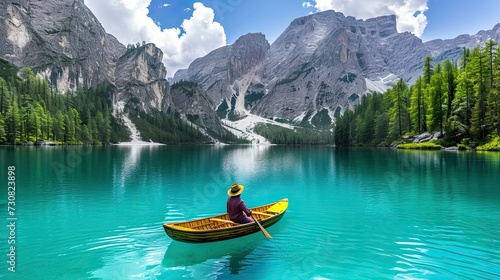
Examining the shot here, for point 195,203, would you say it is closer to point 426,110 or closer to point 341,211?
point 341,211

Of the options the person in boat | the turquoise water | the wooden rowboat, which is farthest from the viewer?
the person in boat

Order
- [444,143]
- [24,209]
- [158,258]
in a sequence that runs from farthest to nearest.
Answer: [444,143] < [24,209] < [158,258]

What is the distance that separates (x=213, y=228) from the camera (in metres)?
16.9

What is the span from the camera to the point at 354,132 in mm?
Answer: 153750

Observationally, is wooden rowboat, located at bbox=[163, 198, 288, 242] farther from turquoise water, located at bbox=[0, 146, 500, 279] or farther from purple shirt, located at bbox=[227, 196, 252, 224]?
turquoise water, located at bbox=[0, 146, 500, 279]

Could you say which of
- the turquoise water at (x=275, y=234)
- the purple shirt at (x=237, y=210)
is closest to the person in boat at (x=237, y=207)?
the purple shirt at (x=237, y=210)

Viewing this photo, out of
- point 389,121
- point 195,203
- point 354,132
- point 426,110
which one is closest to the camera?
point 195,203

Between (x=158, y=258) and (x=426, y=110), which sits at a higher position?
(x=426, y=110)

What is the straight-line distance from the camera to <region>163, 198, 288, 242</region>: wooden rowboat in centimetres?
1510

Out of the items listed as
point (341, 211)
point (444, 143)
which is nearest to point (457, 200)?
point (341, 211)

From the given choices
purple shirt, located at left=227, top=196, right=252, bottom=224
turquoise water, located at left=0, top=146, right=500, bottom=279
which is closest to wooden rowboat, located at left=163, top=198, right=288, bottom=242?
purple shirt, located at left=227, top=196, right=252, bottom=224

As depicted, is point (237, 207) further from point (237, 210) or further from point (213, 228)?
point (213, 228)

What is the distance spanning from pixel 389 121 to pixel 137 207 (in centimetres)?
11839

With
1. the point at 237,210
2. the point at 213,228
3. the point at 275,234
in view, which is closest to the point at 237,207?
the point at 237,210
